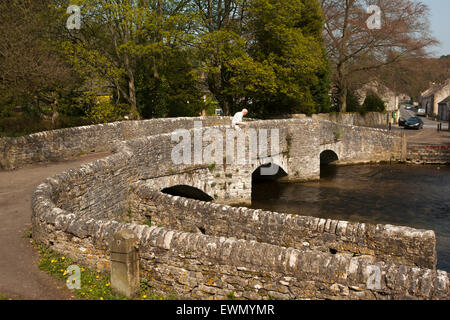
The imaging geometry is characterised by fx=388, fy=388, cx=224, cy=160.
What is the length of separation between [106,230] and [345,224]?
442 cm

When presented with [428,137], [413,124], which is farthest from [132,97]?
[413,124]

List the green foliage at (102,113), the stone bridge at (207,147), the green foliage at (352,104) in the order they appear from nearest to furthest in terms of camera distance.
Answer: the stone bridge at (207,147), the green foliage at (102,113), the green foliage at (352,104)

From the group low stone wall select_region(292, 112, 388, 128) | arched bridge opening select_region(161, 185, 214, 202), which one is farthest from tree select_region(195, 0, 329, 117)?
arched bridge opening select_region(161, 185, 214, 202)

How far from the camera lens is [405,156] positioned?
1120 inches

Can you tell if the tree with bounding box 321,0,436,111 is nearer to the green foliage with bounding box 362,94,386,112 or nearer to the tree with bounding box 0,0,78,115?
the green foliage with bounding box 362,94,386,112

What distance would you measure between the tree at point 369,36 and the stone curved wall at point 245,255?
29442mm

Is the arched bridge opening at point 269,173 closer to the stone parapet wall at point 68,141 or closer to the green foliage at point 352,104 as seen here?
the stone parapet wall at point 68,141

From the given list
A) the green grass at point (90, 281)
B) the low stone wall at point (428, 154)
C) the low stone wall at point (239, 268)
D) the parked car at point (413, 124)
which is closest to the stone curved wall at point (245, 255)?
the low stone wall at point (239, 268)

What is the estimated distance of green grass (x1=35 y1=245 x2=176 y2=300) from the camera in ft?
18.4

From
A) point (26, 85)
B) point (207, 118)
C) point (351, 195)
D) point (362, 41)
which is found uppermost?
point (362, 41)

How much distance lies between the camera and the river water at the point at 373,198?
16.0m
